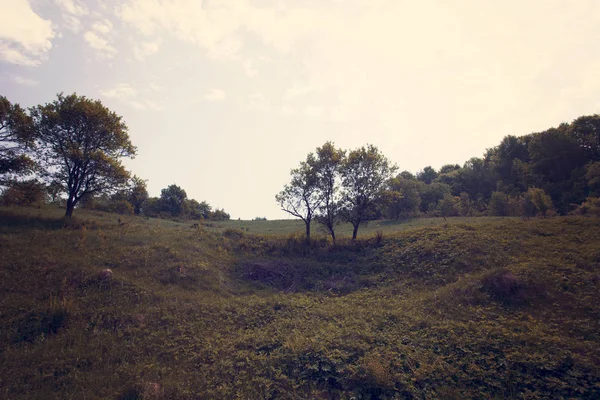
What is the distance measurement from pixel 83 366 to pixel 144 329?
2.67m

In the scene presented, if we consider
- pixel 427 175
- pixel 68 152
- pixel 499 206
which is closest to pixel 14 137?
pixel 68 152

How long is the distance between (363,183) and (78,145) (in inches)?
1053

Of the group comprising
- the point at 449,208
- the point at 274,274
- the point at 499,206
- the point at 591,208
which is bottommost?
the point at 274,274

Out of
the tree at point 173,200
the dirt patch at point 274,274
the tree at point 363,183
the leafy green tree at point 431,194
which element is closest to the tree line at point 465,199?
the tree at point 363,183

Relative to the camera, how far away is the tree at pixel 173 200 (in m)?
60.0

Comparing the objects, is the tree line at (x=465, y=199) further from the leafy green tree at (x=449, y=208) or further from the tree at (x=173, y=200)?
the tree at (x=173, y=200)

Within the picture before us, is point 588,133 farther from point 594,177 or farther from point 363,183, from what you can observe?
point 363,183

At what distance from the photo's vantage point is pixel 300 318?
15094 mm

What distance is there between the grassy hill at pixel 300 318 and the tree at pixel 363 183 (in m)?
6.98

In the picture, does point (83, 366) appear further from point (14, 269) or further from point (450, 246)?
point (450, 246)

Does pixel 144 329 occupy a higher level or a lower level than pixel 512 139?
lower

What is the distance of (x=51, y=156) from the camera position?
26.0 meters

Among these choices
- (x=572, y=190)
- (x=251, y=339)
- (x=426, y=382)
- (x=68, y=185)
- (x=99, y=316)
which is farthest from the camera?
(x=572, y=190)

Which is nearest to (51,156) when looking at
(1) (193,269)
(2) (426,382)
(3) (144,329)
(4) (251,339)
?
(1) (193,269)
